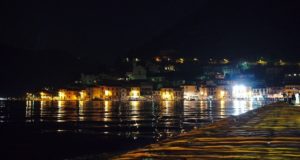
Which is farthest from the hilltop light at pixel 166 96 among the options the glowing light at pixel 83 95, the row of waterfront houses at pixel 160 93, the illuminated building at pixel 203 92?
the glowing light at pixel 83 95

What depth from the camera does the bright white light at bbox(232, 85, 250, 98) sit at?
529ft

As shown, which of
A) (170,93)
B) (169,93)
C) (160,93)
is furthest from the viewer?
(160,93)

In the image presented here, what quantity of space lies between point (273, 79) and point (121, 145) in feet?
555

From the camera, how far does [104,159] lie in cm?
1744

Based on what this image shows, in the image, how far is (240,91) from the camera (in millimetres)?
164375

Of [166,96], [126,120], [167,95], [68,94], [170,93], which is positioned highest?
[68,94]

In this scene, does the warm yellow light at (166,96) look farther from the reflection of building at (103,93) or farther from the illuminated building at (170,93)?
the reflection of building at (103,93)

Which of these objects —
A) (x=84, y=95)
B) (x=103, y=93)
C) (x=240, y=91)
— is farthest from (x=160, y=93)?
(x=240, y=91)

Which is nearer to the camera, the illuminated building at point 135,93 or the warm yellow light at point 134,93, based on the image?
the illuminated building at point 135,93

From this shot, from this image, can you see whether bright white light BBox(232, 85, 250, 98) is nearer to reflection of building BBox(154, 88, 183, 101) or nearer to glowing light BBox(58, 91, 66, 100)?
reflection of building BBox(154, 88, 183, 101)

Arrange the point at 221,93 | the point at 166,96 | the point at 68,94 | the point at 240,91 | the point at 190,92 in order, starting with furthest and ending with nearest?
the point at 68,94, the point at 166,96, the point at 190,92, the point at 221,93, the point at 240,91

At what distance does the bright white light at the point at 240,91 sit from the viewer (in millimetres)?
161125

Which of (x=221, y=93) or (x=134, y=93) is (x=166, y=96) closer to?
(x=134, y=93)

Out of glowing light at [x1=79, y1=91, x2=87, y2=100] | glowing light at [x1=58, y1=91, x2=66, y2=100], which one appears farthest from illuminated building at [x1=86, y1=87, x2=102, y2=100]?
→ glowing light at [x1=58, y1=91, x2=66, y2=100]
